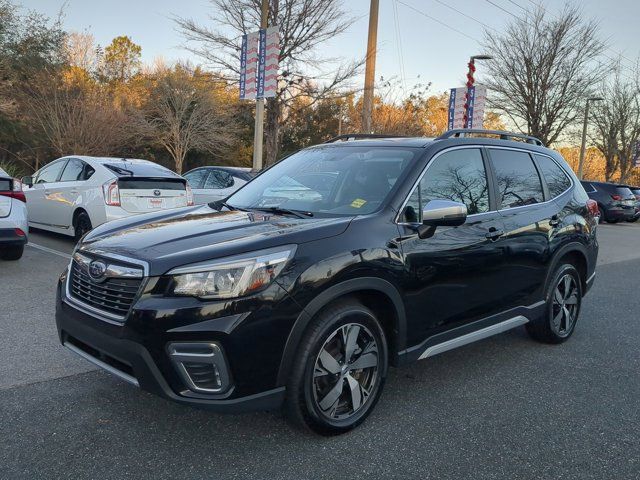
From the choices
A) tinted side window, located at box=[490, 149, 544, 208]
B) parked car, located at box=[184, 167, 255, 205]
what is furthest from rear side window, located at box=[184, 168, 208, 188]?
tinted side window, located at box=[490, 149, 544, 208]

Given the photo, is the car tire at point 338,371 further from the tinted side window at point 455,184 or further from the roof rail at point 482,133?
the roof rail at point 482,133

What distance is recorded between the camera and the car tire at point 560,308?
462cm

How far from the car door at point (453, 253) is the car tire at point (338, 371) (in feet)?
1.12

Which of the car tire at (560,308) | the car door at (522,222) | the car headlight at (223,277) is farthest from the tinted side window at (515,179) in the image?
the car headlight at (223,277)

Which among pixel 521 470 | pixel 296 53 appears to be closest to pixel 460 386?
pixel 521 470

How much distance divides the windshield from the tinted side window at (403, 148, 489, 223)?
18 cm

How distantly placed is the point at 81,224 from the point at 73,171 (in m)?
0.96

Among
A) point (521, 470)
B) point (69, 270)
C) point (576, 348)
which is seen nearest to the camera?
point (521, 470)

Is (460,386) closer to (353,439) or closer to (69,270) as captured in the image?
(353,439)

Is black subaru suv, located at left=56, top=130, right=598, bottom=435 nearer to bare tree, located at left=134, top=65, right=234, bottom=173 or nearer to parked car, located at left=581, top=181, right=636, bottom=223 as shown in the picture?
parked car, located at left=581, top=181, right=636, bottom=223

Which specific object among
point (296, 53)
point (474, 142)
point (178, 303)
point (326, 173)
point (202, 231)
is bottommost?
point (178, 303)

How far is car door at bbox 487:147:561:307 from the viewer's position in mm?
4039

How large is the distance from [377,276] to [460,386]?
1.33 metres

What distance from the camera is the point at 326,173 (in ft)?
12.8
